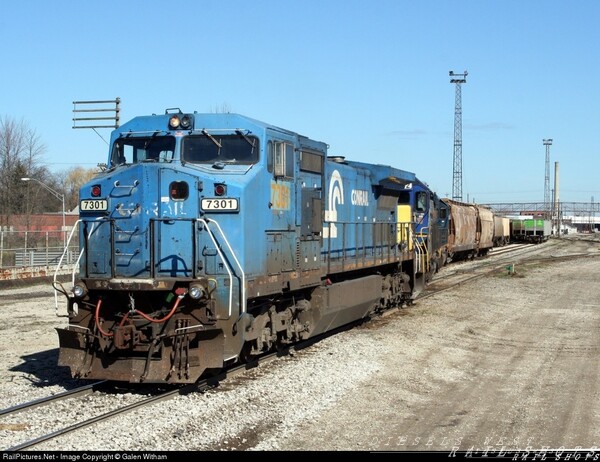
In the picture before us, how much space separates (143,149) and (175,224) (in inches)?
54.4

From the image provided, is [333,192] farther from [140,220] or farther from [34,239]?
[34,239]

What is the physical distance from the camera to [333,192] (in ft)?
43.7

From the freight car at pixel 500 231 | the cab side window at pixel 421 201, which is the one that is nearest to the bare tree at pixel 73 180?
the freight car at pixel 500 231

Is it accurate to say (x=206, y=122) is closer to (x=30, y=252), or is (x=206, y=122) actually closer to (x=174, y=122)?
(x=174, y=122)

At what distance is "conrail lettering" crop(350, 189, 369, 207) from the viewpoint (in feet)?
48.3

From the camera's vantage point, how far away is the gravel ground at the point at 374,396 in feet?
23.1

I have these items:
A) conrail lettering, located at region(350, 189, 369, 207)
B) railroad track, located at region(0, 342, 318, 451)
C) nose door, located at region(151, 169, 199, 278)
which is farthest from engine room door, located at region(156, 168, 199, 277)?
conrail lettering, located at region(350, 189, 369, 207)

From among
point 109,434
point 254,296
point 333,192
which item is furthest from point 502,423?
point 333,192

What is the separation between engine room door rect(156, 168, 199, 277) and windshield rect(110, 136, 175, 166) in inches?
22.4

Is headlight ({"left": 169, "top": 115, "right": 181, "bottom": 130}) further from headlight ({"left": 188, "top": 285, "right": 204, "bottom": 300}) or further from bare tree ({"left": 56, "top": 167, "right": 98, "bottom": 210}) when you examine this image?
bare tree ({"left": 56, "top": 167, "right": 98, "bottom": 210})

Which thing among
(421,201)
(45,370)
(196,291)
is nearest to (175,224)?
(196,291)

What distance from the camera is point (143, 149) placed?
958cm

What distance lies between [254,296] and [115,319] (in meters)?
1.84

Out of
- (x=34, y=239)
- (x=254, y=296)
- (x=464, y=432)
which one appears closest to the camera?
(x=464, y=432)
